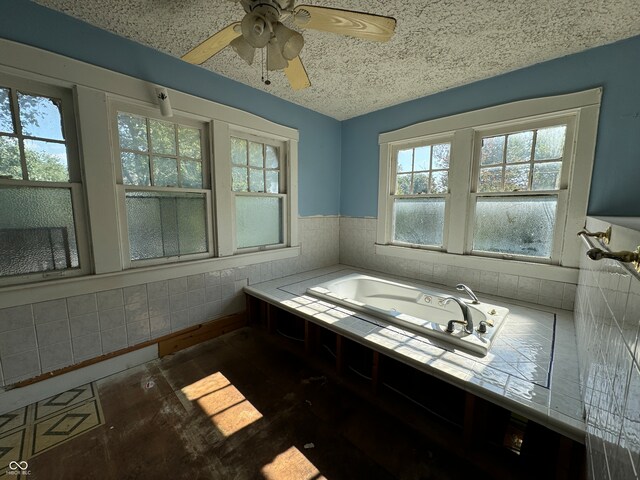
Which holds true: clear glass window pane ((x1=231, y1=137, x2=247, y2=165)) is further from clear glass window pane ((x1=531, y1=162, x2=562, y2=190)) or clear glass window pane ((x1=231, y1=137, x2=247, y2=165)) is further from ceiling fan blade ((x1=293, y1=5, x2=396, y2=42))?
clear glass window pane ((x1=531, y1=162, x2=562, y2=190))

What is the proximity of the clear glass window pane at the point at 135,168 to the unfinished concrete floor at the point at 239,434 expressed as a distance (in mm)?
1446

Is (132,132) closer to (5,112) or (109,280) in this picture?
(5,112)

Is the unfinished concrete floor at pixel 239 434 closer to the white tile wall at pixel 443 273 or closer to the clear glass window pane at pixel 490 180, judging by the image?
the white tile wall at pixel 443 273

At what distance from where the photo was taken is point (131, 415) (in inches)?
59.3

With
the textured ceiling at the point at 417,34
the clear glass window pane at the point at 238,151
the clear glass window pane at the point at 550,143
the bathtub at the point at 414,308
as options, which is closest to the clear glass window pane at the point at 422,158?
the textured ceiling at the point at 417,34

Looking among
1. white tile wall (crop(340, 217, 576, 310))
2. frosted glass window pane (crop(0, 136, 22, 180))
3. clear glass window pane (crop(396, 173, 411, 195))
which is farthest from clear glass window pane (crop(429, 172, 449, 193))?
frosted glass window pane (crop(0, 136, 22, 180))

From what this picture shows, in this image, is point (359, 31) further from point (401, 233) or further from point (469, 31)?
point (401, 233)

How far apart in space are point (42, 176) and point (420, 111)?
123 inches

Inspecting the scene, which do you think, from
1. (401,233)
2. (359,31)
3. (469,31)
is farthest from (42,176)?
(401,233)

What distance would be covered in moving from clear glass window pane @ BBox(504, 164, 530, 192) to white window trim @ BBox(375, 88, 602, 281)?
26cm

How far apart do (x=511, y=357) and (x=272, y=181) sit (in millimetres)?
2494

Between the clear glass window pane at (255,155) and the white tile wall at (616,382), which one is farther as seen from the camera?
the clear glass window pane at (255,155)

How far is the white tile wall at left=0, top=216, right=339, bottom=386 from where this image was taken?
1508 millimetres

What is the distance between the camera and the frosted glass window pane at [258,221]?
8.32ft
